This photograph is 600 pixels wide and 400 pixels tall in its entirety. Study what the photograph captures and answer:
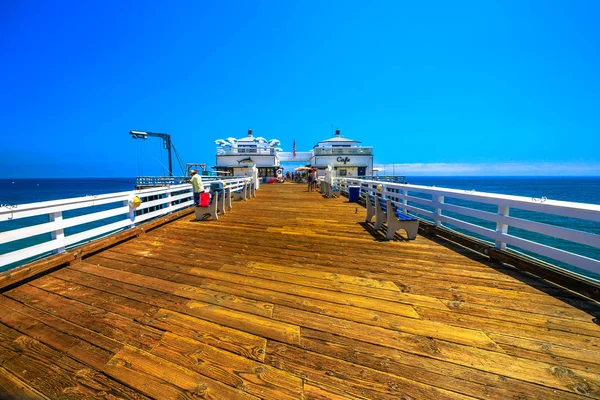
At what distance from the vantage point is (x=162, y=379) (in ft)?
5.94

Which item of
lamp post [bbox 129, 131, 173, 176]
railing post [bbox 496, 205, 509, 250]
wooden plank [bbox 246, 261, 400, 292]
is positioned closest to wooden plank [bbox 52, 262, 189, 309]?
wooden plank [bbox 246, 261, 400, 292]

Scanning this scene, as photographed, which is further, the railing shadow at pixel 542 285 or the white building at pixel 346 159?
the white building at pixel 346 159

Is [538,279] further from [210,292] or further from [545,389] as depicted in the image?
[210,292]

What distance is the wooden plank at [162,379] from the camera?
5.54 feet

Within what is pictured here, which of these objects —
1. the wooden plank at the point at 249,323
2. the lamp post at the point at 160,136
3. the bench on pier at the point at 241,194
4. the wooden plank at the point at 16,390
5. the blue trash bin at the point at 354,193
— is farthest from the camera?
the lamp post at the point at 160,136

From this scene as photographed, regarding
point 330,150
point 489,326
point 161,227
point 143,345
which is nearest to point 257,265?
point 143,345

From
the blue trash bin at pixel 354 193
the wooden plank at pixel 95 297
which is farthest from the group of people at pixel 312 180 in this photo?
the wooden plank at pixel 95 297

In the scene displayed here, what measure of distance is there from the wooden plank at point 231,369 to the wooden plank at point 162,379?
0.15ft

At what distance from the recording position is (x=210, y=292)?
306 centimetres

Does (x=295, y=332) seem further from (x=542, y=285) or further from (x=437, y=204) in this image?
(x=437, y=204)

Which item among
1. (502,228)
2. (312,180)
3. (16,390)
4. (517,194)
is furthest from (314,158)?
(517,194)

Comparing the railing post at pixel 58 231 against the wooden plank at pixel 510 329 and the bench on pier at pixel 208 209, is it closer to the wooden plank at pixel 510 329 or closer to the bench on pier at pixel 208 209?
the bench on pier at pixel 208 209

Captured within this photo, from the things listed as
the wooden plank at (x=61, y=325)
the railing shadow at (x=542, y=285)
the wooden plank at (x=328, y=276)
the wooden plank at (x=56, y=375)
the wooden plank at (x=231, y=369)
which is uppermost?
the railing shadow at (x=542, y=285)

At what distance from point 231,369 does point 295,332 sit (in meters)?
0.64
